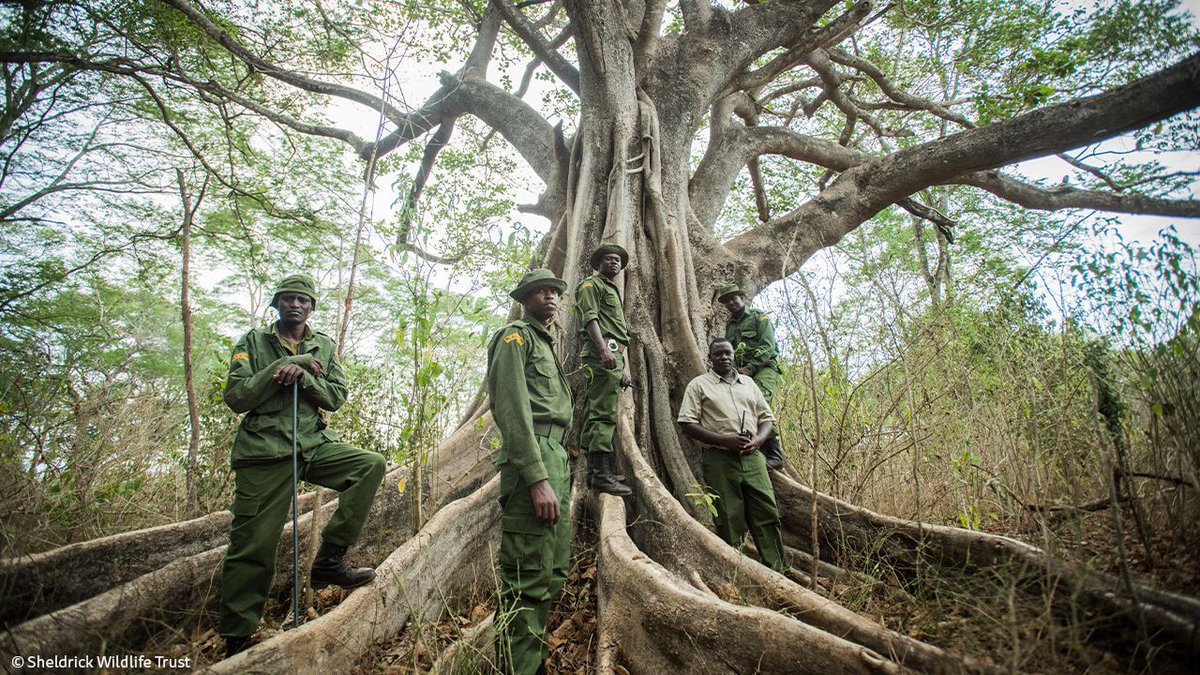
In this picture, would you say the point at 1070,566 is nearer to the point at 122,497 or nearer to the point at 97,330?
the point at 122,497

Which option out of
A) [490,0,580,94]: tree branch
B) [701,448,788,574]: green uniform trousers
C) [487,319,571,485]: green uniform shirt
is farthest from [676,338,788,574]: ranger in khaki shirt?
[490,0,580,94]: tree branch

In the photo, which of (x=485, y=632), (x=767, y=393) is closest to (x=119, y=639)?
(x=485, y=632)

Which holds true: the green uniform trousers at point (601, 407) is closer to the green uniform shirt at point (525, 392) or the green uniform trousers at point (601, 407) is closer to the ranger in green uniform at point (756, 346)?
the green uniform shirt at point (525, 392)

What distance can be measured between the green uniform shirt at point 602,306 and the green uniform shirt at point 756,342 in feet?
3.68

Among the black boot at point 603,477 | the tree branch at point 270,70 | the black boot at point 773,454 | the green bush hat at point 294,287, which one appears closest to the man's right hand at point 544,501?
the black boot at point 603,477

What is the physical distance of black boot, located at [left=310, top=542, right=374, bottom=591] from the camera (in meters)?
2.81

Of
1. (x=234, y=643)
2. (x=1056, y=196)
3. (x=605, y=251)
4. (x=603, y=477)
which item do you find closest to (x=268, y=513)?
(x=234, y=643)

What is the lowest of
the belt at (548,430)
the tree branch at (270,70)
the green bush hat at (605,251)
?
the belt at (548,430)

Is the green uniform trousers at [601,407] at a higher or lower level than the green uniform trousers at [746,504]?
higher

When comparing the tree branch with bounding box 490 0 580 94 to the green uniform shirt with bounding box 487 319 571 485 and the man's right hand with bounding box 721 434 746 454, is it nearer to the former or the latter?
the green uniform shirt with bounding box 487 319 571 485

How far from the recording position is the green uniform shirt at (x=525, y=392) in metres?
2.58

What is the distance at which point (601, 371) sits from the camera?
155 inches

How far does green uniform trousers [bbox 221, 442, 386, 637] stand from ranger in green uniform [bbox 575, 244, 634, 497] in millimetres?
1479

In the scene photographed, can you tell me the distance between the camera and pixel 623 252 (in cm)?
439
